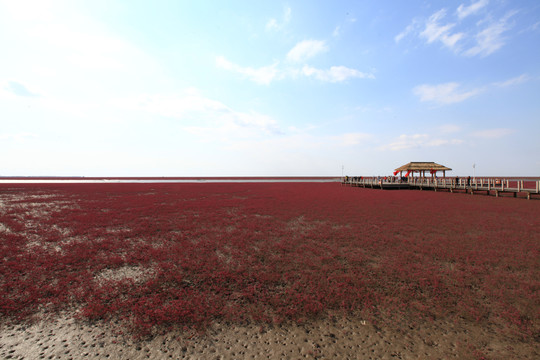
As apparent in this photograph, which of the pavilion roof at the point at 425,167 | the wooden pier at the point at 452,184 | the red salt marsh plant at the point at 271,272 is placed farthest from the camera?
the pavilion roof at the point at 425,167

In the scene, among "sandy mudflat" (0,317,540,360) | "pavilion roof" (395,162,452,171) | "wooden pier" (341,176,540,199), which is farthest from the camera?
"pavilion roof" (395,162,452,171)

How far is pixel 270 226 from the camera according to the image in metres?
11.6

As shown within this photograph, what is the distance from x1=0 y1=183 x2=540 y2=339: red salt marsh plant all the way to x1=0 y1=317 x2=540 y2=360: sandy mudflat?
313 millimetres

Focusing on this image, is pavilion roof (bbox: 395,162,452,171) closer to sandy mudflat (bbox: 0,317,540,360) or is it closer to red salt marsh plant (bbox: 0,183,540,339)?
red salt marsh plant (bbox: 0,183,540,339)

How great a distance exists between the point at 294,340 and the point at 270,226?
25.5ft

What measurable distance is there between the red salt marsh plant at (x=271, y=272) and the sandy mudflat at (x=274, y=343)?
0.31 metres

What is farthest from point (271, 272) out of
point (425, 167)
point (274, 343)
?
point (425, 167)

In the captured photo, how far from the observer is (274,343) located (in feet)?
12.3

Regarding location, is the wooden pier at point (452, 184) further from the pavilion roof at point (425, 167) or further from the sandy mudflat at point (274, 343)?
the sandy mudflat at point (274, 343)

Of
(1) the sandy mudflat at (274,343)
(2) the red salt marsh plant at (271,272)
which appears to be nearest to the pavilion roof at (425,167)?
(2) the red salt marsh plant at (271,272)

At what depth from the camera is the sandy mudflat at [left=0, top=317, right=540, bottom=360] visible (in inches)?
137

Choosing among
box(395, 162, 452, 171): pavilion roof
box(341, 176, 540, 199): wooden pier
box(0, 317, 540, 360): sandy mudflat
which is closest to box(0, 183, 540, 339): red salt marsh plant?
box(0, 317, 540, 360): sandy mudflat

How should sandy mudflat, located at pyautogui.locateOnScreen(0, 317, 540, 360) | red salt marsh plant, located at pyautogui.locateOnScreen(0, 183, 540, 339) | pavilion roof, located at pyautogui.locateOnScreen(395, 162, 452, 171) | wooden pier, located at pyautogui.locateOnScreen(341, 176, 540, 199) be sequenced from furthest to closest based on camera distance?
pavilion roof, located at pyautogui.locateOnScreen(395, 162, 452, 171) < wooden pier, located at pyautogui.locateOnScreen(341, 176, 540, 199) < red salt marsh plant, located at pyautogui.locateOnScreen(0, 183, 540, 339) < sandy mudflat, located at pyautogui.locateOnScreen(0, 317, 540, 360)

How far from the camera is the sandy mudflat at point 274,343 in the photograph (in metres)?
3.49
